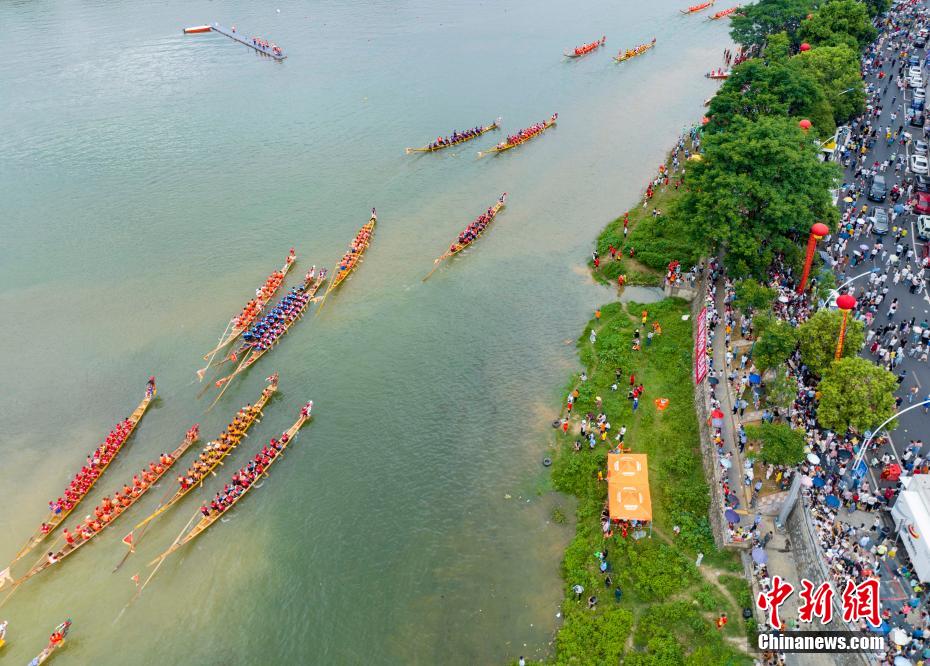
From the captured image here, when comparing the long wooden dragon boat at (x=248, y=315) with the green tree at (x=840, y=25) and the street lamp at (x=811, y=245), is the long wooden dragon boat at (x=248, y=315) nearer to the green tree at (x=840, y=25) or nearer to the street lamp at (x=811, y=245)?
the street lamp at (x=811, y=245)

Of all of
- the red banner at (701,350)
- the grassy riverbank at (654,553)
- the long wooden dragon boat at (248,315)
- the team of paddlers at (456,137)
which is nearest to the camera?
the grassy riverbank at (654,553)

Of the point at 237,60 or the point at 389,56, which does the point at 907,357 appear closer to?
the point at 389,56

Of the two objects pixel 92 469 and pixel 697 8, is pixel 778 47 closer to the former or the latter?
pixel 697 8

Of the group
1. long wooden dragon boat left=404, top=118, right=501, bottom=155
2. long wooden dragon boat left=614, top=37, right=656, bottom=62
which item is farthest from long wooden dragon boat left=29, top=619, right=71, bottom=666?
long wooden dragon boat left=614, top=37, right=656, bottom=62

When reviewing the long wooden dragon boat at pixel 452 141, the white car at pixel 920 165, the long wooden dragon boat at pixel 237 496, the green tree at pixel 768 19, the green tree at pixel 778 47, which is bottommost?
the long wooden dragon boat at pixel 237 496

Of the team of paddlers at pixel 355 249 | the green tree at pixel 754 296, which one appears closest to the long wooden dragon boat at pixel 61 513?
the team of paddlers at pixel 355 249

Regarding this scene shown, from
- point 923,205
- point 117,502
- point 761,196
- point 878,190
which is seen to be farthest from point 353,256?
point 923,205

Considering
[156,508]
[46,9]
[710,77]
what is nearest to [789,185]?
[156,508]

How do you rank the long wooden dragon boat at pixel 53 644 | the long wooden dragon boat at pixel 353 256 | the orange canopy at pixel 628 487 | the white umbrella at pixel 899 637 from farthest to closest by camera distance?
the long wooden dragon boat at pixel 353 256
the orange canopy at pixel 628 487
the long wooden dragon boat at pixel 53 644
the white umbrella at pixel 899 637
